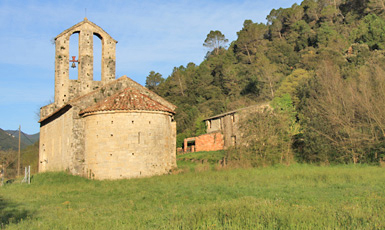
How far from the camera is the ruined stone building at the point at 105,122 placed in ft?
60.3

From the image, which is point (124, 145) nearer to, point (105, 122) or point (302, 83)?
point (105, 122)

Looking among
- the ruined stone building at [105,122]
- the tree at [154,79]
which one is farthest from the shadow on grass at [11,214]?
the tree at [154,79]

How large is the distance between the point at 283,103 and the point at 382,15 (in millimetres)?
37008

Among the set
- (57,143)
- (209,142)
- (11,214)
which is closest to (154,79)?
(209,142)

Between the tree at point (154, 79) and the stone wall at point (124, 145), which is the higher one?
the tree at point (154, 79)

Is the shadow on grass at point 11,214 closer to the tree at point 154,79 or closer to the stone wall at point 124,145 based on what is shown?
the stone wall at point 124,145

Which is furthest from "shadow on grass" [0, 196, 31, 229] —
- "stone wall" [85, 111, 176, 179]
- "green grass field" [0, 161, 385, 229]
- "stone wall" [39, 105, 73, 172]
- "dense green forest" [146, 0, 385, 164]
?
"dense green forest" [146, 0, 385, 164]

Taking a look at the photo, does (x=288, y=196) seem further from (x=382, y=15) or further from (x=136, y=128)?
(x=382, y=15)

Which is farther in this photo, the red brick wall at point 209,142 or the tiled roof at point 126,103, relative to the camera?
Answer: the red brick wall at point 209,142

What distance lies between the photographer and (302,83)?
36.9 m

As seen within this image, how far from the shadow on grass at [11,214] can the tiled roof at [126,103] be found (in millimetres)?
7828

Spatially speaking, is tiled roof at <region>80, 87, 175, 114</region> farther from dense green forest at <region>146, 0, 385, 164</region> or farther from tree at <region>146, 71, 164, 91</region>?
tree at <region>146, 71, 164, 91</region>

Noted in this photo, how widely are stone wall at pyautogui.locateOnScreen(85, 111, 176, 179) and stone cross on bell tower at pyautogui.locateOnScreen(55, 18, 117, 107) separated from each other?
12.2 feet

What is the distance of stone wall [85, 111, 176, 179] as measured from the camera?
1825 cm
